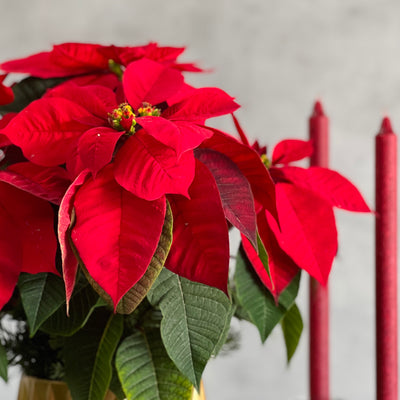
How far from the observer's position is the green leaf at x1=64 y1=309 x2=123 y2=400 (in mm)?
309

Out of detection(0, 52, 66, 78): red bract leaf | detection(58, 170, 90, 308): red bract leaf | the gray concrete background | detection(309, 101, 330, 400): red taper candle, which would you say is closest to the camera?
detection(58, 170, 90, 308): red bract leaf

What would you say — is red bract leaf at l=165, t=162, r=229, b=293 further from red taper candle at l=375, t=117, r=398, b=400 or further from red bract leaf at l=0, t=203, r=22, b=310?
red taper candle at l=375, t=117, r=398, b=400

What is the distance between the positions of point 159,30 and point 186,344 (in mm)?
605

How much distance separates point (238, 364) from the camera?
82cm

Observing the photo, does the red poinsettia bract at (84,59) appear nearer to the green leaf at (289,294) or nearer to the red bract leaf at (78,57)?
the red bract leaf at (78,57)

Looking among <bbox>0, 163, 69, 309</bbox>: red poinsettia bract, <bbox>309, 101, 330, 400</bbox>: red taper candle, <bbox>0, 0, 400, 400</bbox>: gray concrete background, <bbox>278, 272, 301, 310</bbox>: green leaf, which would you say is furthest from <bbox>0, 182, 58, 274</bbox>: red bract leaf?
<bbox>0, 0, 400, 400</bbox>: gray concrete background

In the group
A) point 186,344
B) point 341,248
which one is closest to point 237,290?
point 186,344

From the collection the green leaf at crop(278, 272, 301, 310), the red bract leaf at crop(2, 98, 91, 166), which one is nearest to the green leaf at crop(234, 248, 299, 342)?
the green leaf at crop(278, 272, 301, 310)

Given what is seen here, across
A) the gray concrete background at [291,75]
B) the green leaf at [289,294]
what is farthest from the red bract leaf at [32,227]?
the gray concrete background at [291,75]

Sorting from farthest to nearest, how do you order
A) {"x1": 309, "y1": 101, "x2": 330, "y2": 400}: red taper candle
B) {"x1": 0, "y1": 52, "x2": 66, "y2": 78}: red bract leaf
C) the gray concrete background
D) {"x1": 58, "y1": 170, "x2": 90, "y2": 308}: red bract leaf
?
1. the gray concrete background
2. {"x1": 309, "y1": 101, "x2": 330, "y2": 400}: red taper candle
3. {"x1": 0, "y1": 52, "x2": 66, "y2": 78}: red bract leaf
4. {"x1": 58, "y1": 170, "x2": 90, "y2": 308}: red bract leaf

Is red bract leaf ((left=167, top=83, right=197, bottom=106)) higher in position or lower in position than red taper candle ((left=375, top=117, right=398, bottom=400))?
higher

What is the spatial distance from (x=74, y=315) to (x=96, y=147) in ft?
0.29

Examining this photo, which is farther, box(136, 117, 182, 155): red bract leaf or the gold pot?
the gold pot

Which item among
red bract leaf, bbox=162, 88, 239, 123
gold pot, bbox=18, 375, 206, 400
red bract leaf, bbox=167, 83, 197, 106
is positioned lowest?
gold pot, bbox=18, 375, 206, 400
